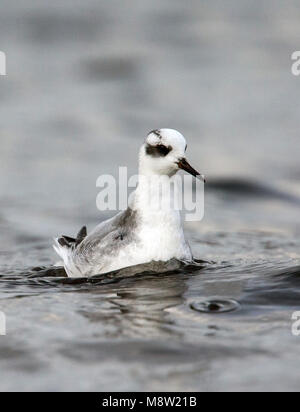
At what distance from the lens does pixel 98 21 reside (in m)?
20.1

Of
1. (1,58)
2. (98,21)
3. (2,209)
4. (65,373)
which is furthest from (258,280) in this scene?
(98,21)

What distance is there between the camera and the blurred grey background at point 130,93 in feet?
44.1

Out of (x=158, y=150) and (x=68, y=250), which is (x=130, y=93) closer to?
(x=68, y=250)

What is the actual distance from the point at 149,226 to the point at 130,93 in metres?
9.08

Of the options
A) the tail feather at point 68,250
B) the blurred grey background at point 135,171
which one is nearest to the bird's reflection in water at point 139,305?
the blurred grey background at point 135,171

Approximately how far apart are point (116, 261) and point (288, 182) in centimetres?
561

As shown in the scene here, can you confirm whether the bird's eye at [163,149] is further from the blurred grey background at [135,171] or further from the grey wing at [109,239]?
the blurred grey background at [135,171]

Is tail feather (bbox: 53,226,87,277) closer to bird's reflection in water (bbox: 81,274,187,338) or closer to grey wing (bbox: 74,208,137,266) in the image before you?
grey wing (bbox: 74,208,137,266)

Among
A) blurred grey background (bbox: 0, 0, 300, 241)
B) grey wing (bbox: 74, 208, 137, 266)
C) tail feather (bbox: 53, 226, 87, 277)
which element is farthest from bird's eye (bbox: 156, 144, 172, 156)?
blurred grey background (bbox: 0, 0, 300, 241)

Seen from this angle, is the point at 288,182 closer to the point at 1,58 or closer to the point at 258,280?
the point at 258,280

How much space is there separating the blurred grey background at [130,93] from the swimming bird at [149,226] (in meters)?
2.99
